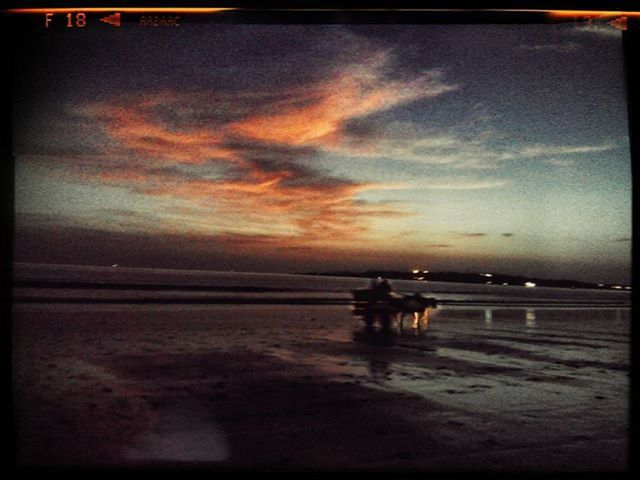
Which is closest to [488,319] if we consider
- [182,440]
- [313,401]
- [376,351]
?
[376,351]

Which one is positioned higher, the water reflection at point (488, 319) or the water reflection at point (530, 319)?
the water reflection at point (488, 319)

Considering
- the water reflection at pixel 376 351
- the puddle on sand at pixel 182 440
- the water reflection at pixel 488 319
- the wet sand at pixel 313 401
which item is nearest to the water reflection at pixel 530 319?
the water reflection at pixel 488 319

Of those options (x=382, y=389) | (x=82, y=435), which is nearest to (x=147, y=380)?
(x=82, y=435)

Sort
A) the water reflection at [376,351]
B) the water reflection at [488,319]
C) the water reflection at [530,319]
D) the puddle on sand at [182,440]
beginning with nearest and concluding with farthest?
1. the puddle on sand at [182,440]
2. the water reflection at [376,351]
3. the water reflection at [488,319]
4. the water reflection at [530,319]

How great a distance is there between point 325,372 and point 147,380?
7.26ft

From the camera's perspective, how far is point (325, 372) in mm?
7375

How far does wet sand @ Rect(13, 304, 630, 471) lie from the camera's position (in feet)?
14.3

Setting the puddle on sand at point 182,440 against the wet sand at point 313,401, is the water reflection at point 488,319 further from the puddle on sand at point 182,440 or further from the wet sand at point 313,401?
the puddle on sand at point 182,440

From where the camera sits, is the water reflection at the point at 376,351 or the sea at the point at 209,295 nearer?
the water reflection at the point at 376,351

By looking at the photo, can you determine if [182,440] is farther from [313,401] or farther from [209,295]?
[209,295]

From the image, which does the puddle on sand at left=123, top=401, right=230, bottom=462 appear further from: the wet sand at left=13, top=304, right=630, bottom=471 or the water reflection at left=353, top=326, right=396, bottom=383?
the water reflection at left=353, top=326, right=396, bottom=383

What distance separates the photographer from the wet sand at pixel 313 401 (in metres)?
4.35

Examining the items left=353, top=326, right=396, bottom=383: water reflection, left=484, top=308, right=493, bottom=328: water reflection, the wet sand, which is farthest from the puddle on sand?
left=484, top=308, right=493, bottom=328: water reflection

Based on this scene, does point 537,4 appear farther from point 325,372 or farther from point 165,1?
point 325,372
